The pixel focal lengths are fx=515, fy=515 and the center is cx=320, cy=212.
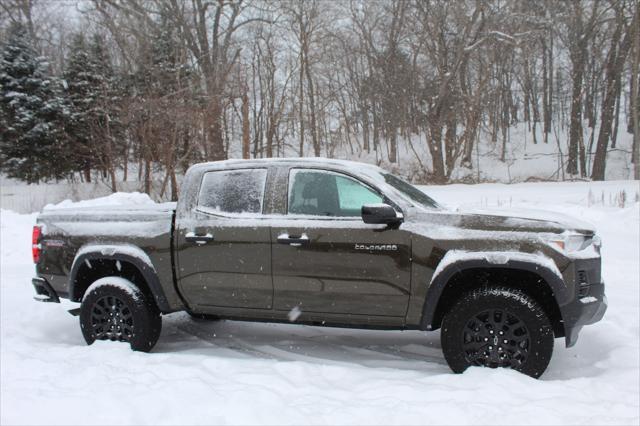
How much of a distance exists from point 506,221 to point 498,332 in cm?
89

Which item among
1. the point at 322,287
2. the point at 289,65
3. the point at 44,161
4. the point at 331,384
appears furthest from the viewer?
the point at 289,65

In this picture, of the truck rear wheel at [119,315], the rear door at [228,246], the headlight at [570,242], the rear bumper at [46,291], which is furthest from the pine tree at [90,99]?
the headlight at [570,242]

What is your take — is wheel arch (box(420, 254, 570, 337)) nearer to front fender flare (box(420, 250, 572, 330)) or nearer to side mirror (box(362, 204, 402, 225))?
front fender flare (box(420, 250, 572, 330))

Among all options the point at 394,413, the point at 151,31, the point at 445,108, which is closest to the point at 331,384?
the point at 394,413

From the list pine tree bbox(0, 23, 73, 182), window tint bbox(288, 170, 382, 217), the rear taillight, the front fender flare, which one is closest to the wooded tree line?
pine tree bbox(0, 23, 73, 182)

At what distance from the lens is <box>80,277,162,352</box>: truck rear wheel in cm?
489

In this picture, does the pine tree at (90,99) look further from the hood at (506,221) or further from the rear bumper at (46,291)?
the hood at (506,221)

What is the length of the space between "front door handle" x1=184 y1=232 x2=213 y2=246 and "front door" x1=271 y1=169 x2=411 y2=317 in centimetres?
63

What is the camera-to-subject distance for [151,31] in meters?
28.6

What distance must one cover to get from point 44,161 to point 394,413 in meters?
30.6

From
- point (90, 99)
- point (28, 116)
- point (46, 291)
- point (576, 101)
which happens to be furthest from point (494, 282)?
point (28, 116)

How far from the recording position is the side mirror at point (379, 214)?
4121mm

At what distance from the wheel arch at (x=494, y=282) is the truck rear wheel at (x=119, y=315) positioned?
259 centimetres

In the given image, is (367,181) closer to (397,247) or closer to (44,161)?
(397,247)
